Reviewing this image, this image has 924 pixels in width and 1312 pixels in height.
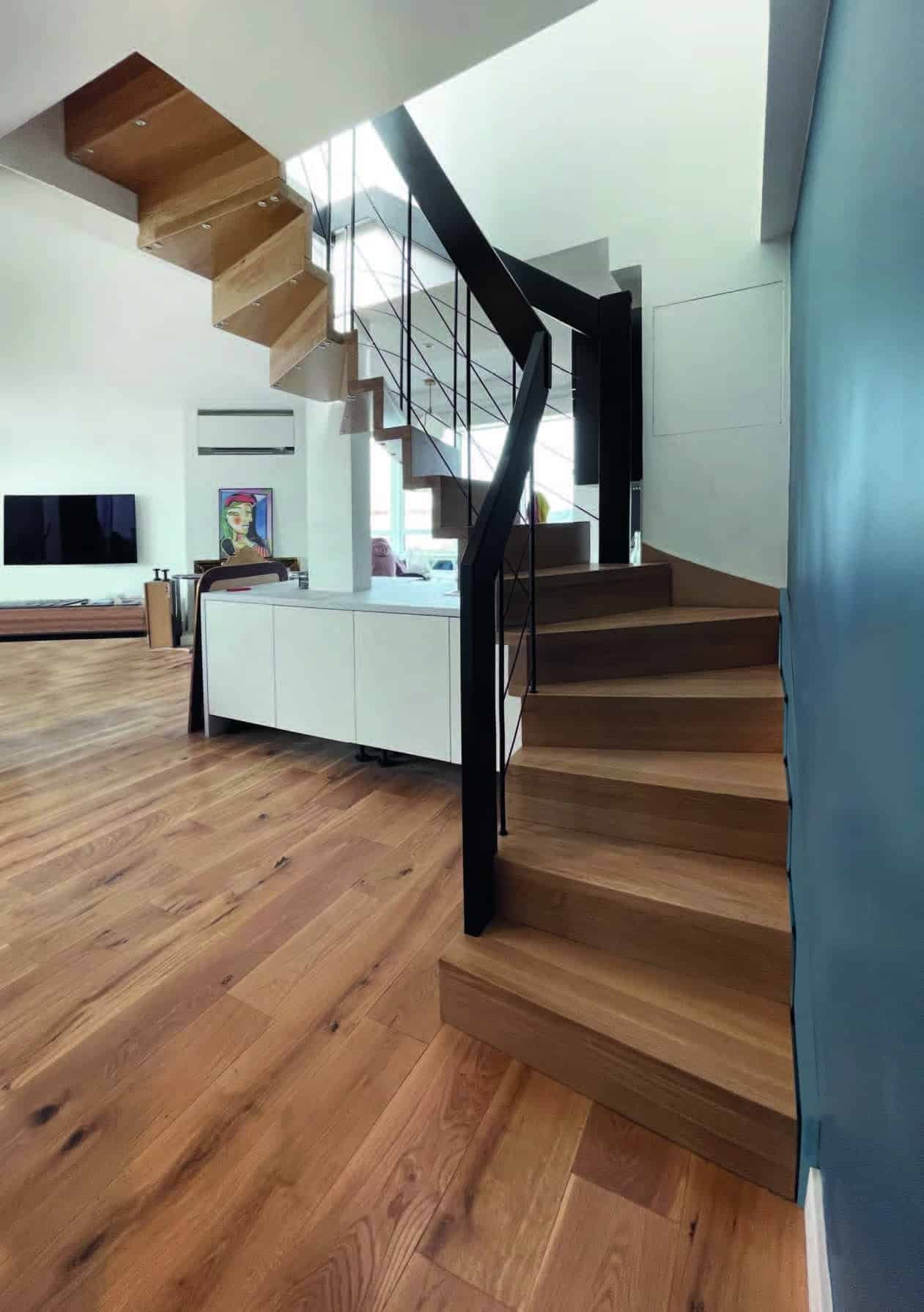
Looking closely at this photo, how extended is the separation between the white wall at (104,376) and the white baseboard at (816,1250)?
4.16m

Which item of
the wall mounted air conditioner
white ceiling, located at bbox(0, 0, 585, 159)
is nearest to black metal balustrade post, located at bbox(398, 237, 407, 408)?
white ceiling, located at bbox(0, 0, 585, 159)

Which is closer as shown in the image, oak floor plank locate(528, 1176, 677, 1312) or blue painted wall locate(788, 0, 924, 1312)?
blue painted wall locate(788, 0, 924, 1312)

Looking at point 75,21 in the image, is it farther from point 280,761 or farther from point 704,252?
point 280,761

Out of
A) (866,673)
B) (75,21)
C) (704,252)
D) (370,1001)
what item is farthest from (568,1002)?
(704,252)

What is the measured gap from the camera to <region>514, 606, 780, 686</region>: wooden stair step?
7.07ft

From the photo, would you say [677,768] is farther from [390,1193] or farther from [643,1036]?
[390,1193]

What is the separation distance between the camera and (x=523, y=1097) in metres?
1.29

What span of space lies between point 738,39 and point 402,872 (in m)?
3.94

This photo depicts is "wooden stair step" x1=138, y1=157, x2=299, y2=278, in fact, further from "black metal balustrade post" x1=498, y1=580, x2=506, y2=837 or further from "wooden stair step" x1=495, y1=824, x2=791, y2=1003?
"wooden stair step" x1=495, y1=824, x2=791, y2=1003

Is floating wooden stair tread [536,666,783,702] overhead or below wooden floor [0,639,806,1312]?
overhead

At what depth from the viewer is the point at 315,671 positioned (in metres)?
3.28

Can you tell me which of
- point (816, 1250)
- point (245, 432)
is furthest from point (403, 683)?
point (245, 432)

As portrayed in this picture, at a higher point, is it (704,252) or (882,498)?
(704,252)

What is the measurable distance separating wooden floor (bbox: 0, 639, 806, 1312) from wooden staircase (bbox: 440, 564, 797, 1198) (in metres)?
0.11
